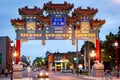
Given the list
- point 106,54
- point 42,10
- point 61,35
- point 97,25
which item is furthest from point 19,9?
point 106,54

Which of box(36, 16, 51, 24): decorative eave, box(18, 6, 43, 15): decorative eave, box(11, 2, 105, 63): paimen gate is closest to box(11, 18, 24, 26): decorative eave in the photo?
box(11, 2, 105, 63): paimen gate

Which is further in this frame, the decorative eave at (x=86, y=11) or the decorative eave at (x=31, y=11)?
the decorative eave at (x=86, y=11)

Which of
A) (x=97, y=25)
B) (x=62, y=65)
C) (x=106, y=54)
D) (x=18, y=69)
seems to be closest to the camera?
(x=18, y=69)

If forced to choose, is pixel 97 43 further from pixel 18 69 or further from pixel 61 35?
pixel 18 69

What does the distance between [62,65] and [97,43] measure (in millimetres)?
129880

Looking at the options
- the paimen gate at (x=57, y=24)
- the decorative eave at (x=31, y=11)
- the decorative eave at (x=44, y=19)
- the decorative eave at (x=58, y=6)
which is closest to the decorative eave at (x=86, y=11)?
the paimen gate at (x=57, y=24)

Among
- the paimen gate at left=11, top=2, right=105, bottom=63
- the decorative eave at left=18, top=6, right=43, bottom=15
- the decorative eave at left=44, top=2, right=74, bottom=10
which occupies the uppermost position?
the decorative eave at left=44, top=2, right=74, bottom=10

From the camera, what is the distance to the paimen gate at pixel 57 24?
6081cm

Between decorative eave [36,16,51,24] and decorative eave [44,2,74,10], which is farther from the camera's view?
decorative eave [36,16,51,24]

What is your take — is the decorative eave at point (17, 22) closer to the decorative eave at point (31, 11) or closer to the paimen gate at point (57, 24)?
the paimen gate at point (57, 24)

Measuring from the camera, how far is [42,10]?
63.0 meters

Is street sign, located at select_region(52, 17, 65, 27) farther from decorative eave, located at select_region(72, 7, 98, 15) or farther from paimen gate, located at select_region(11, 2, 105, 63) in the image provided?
decorative eave, located at select_region(72, 7, 98, 15)

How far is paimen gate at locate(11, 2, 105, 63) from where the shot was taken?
6081 cm

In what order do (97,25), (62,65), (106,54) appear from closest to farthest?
1. (97,25)
2. (106,54)
3. (62,65)
